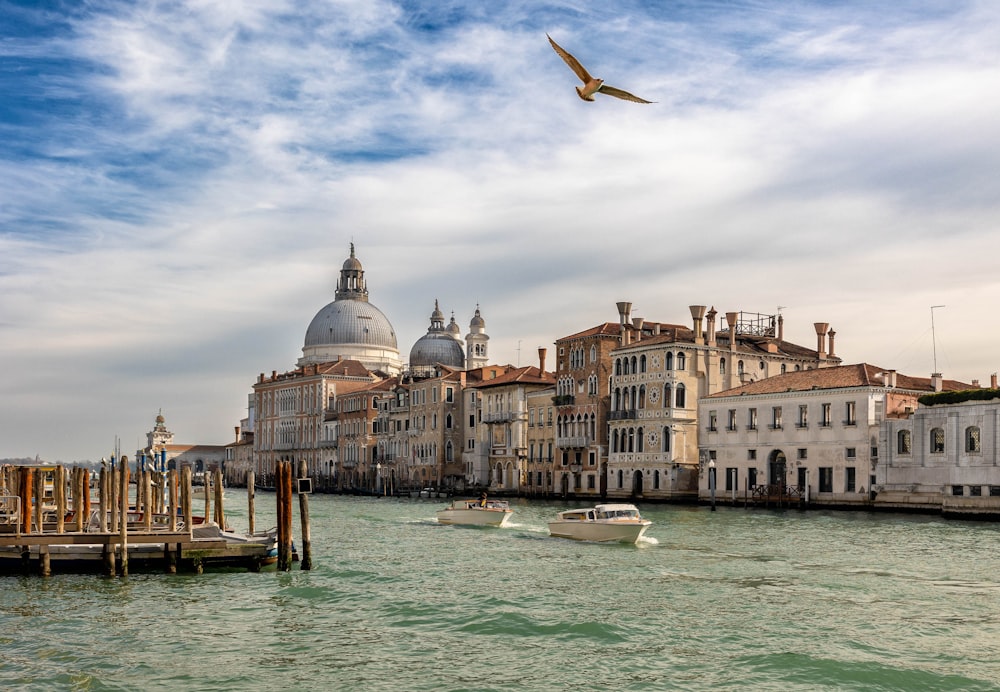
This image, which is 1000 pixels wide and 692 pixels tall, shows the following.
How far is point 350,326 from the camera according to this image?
328 ft

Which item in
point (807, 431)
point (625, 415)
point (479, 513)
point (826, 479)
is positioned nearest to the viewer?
point (479, 513)

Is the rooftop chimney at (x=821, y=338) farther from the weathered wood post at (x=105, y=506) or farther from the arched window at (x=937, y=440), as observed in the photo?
the weathered wood post at (x=105, y=506)

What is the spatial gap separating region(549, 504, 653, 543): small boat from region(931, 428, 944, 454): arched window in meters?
15.2

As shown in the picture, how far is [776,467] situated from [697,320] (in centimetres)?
784

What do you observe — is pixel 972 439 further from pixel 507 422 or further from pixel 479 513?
pixel 507 422

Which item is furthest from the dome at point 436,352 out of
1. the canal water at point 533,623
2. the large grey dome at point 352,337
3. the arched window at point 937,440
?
the canal water at point 533,623

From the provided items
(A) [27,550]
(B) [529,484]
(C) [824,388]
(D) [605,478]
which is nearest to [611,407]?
(D) [605,478]

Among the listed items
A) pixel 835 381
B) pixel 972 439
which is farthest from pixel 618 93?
pixel 835 381

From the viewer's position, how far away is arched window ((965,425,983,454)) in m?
37.9

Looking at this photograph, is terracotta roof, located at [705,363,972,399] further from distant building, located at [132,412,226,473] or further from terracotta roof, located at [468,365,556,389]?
distant building, located at [132,412,226,473]

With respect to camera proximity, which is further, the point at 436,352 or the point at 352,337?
the point at 352,337

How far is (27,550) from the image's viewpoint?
20.7 meters

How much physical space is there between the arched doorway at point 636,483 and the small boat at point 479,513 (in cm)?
1613

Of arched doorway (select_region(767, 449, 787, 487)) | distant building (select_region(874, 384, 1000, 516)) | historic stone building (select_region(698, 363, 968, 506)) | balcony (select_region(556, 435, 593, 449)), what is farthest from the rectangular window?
balcony (select_region(556, 435, 593, 449))
